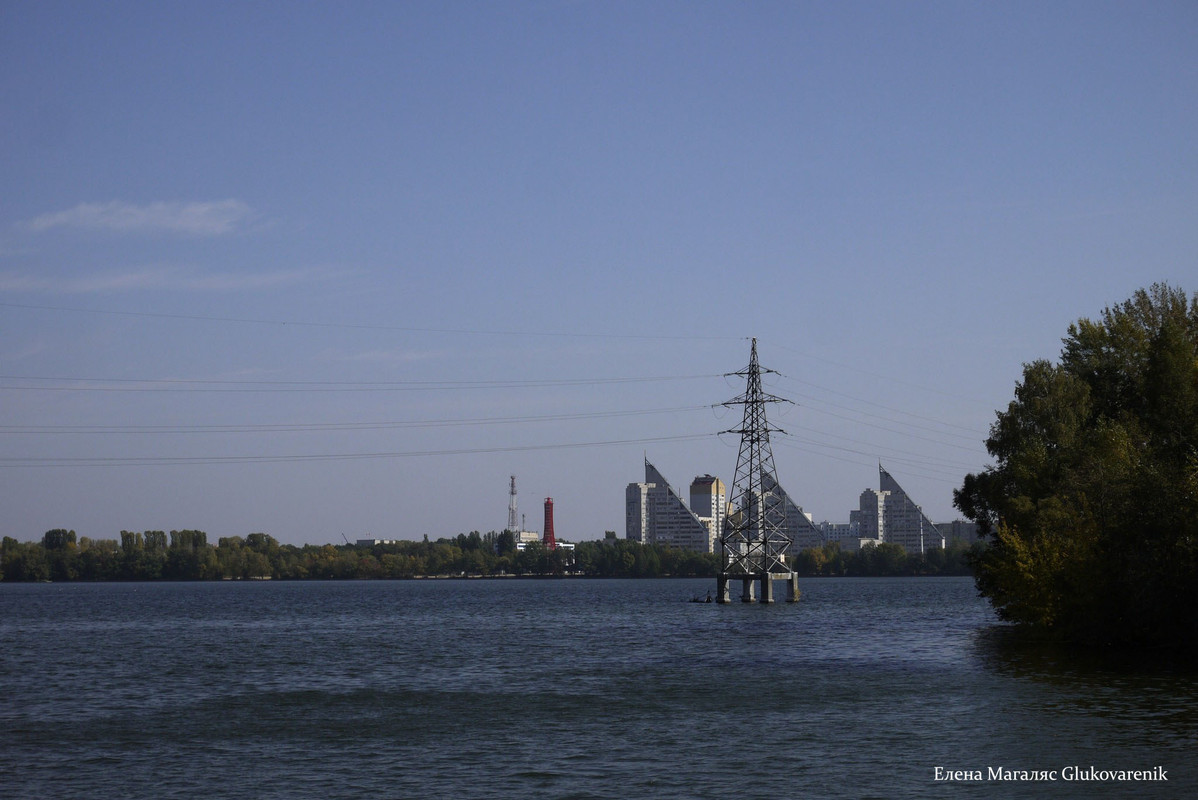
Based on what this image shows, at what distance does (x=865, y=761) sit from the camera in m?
29.9

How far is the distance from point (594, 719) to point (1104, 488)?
28.5 meters

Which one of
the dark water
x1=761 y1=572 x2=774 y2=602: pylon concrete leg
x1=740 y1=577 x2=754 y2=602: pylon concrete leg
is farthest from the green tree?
x1=740 y1=577 x2=754 y2=602: pylon concrete leg

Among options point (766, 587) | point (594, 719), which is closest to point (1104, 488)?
point (594, 719)

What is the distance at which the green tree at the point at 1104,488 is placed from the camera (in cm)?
4784

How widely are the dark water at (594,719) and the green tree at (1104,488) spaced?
9.74ft

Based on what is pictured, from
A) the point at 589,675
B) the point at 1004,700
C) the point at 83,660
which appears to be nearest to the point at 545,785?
the point at 1004,700

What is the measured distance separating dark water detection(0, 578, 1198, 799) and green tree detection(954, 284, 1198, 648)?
2.97 m

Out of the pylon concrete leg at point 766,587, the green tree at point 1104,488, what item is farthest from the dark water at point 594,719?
the pylon concrete leg at point 766,587

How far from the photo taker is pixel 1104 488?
53.8 m

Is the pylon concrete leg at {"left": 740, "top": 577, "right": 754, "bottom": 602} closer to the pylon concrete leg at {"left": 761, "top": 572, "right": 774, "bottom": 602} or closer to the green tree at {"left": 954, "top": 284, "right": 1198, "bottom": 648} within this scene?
the pylon concrete leg at {"left": 761, "top": 572, "right": 774, "bottom": 602}

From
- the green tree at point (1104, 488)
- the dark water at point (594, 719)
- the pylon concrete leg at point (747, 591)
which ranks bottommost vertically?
the dark water at point (594, 719)

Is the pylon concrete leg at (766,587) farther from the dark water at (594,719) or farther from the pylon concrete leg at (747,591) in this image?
the dark water at (594,719)

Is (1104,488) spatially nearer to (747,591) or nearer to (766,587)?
(766,587)

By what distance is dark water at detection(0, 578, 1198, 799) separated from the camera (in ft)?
93.2
